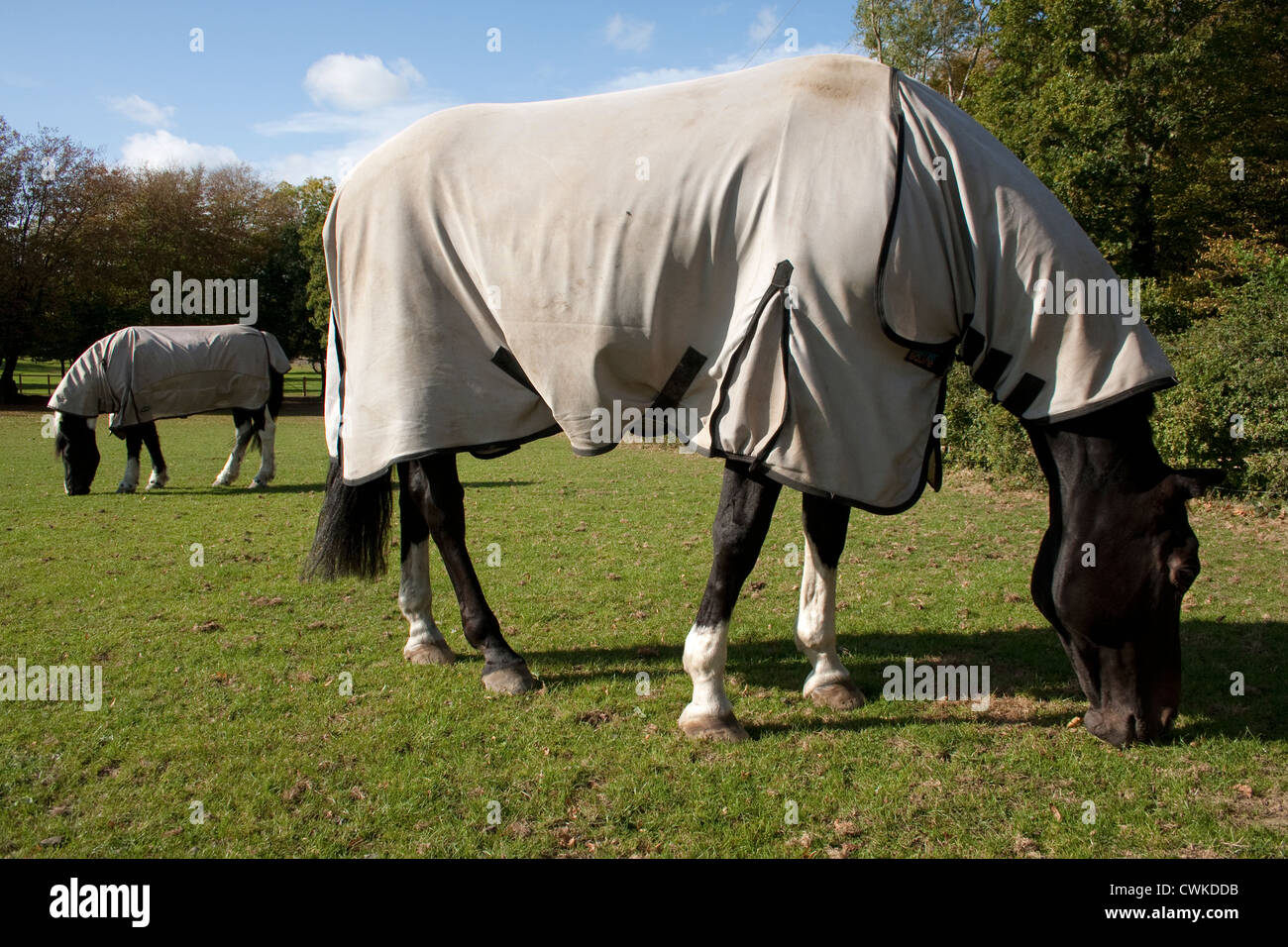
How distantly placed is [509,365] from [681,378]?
100cm

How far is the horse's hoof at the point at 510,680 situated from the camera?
4.82 meters

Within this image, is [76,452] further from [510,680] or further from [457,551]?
[510,680]

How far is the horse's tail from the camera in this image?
5406 millimetres

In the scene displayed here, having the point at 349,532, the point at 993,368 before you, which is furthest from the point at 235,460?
the point at 993,368

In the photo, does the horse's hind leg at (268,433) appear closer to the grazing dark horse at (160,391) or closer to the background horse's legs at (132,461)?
the grazing dark horse at (160,391)

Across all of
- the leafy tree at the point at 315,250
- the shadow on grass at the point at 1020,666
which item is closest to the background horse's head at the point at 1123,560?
the shadow on grass at the point at 1020,666

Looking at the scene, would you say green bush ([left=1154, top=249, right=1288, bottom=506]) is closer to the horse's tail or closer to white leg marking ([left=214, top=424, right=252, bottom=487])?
the horse's tail

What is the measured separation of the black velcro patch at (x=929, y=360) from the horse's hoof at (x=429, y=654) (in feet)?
10.8

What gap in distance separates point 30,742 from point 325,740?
1.42 metres

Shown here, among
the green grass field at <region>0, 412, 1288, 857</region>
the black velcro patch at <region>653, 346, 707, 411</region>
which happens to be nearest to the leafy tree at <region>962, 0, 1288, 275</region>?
the green grass field at <region>0, 412, 1288, 857</region>

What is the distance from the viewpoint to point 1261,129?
22.4 metres

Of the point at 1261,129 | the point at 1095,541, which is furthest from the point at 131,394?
the point at 1261,129

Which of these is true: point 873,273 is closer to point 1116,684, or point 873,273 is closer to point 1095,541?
point 1095,541

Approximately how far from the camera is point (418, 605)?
545 centimetres
